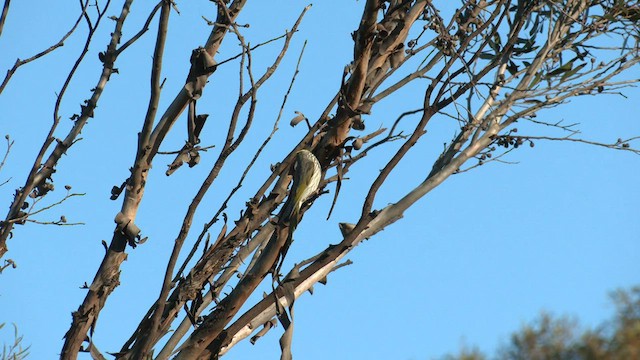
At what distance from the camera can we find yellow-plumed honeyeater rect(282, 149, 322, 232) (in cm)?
147

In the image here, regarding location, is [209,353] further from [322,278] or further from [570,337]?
[570,337]

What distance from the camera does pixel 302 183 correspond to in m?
1.46

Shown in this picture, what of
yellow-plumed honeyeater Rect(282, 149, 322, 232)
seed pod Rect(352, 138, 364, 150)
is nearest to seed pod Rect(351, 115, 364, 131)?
seed pod Rect(352, 138, 364, 150)

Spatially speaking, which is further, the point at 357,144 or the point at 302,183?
the point at 357,144

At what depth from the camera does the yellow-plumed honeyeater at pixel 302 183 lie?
1.47 m

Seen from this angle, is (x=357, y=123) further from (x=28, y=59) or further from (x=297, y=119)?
(x=28, y=59)

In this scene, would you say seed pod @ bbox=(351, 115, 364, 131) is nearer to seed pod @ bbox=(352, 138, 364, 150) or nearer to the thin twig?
seed pod @ bbox=(352, 138, 364, 150)

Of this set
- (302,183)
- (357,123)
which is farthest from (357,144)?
(302,183)

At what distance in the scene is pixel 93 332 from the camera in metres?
1.54

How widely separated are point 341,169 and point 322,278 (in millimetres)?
271

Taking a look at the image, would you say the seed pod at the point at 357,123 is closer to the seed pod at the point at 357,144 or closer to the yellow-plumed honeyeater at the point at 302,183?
the seed pod at the point at 357,144

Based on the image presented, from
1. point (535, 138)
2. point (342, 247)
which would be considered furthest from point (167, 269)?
point (535, 138)

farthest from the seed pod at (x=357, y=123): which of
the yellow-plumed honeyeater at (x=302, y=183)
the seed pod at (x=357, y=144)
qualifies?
the yellow-plumed honeyeater at (x=302, y=183)

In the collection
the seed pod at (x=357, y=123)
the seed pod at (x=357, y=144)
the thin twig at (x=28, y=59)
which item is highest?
the thin twig at (x=28, y=59)
